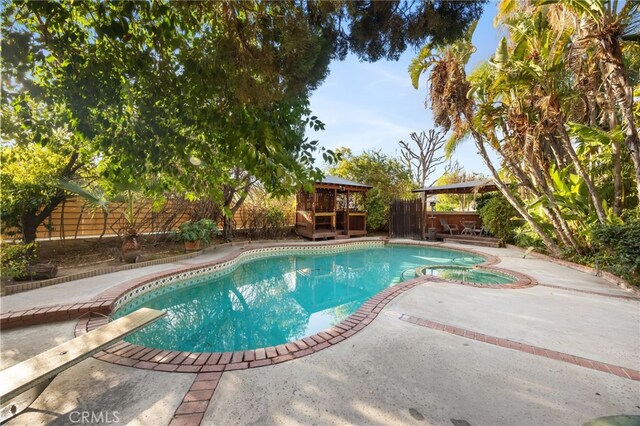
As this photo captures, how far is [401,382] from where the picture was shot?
226 cm

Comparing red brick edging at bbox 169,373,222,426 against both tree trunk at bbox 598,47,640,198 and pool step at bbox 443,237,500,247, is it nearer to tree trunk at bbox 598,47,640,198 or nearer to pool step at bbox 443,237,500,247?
tree trunk at bbox 598,47,640,198

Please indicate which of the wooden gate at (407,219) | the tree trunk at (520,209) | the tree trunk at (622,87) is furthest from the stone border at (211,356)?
the wooden gate at (407,219)

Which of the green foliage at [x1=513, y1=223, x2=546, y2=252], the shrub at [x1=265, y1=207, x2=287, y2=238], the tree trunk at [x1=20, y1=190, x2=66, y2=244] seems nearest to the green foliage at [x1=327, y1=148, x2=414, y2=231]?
the shrub at [x1=265, y1=207, x2=287, y2=238]

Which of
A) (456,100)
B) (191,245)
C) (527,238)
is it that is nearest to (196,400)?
(191,245)

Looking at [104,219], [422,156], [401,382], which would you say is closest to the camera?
[401,382]

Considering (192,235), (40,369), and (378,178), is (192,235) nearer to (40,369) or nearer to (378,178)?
(40,369)

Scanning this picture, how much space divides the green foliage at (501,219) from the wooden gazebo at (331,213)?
5971 mm

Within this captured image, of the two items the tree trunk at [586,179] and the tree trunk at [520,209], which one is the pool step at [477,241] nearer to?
the tree trunk at [520,209]

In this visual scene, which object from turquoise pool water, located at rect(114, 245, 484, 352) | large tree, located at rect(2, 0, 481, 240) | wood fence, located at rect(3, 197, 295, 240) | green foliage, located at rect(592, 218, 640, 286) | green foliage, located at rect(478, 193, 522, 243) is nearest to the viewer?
large tree, located at rect(2, 0, 481, 240)

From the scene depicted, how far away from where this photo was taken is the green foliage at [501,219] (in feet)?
37.1

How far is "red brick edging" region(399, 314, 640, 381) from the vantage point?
244 cm

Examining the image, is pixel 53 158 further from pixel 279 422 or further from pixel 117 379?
pixel 279 422

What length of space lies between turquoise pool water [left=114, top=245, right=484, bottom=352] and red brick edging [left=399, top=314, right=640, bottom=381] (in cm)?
186

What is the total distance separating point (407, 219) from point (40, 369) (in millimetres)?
14872
